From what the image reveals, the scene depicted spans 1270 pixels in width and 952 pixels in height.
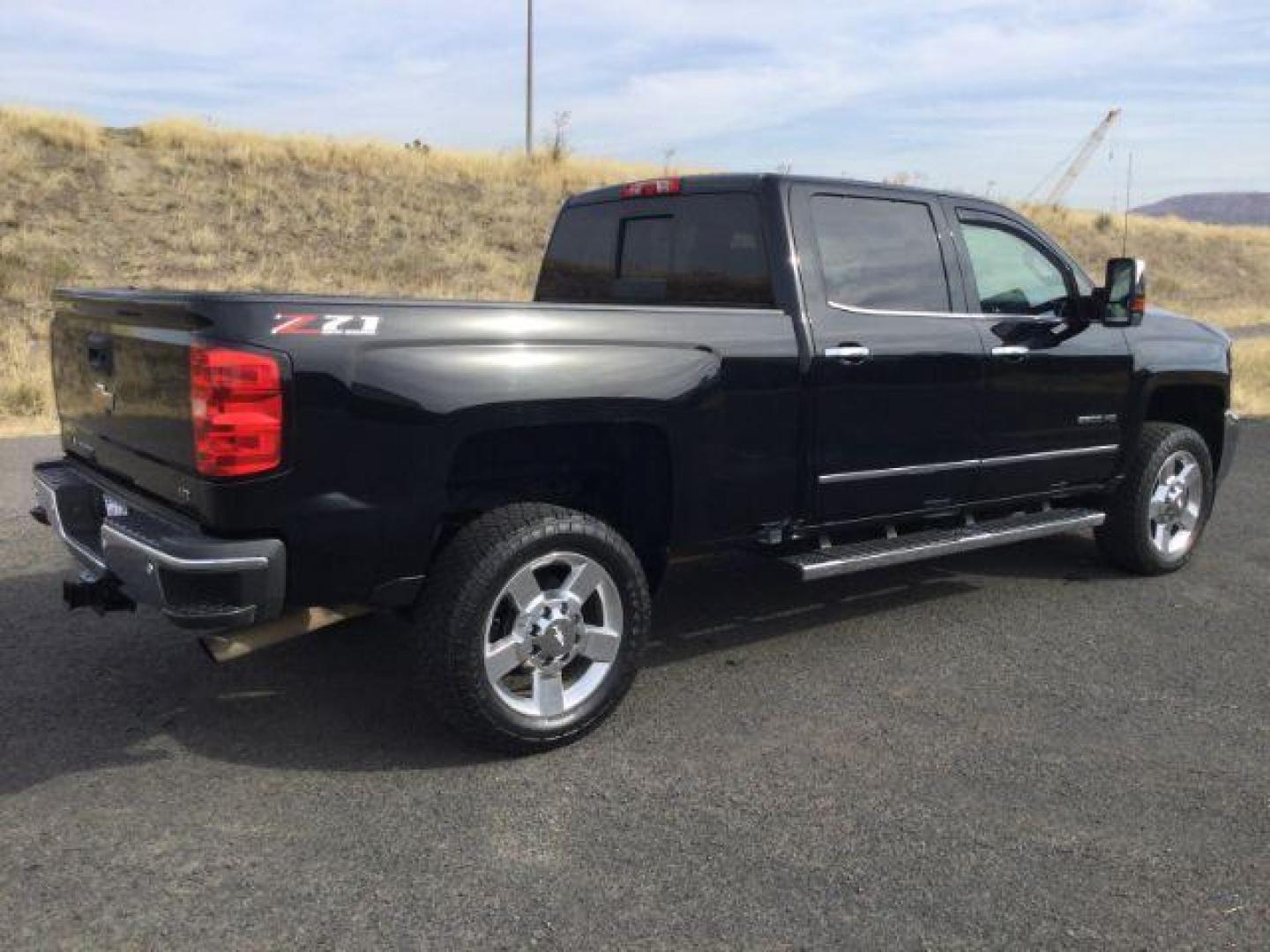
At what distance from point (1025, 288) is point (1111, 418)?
2.82ft

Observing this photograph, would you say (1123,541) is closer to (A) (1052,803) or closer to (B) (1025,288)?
(B) (1025,288)

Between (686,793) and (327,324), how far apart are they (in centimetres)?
177

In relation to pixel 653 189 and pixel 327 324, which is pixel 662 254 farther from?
pixel 327 324

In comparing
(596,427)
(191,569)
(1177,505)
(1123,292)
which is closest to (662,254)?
(596,427)

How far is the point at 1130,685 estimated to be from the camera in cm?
447

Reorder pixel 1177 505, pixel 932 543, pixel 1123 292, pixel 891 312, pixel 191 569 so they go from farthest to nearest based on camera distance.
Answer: pixel 1177 505
pixel 1123 292
pixel 932 543
pixel 891 312
pixel 191 569

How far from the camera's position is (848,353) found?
4484 mm

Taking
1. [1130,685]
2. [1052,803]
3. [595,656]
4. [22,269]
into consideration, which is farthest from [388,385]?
[22,269]

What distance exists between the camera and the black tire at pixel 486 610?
3.57 m

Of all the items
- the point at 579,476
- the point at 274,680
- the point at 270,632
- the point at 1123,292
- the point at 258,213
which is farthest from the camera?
the point at 258,213

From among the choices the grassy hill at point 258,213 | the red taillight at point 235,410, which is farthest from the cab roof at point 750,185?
the grassy hill at point 258,213

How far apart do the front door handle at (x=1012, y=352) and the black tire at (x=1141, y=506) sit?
1.17m

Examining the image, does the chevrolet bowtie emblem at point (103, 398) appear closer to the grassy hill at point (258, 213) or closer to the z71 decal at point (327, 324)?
the z71 decal at point (327, 324)

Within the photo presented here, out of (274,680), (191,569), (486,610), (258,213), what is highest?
(258,213)
